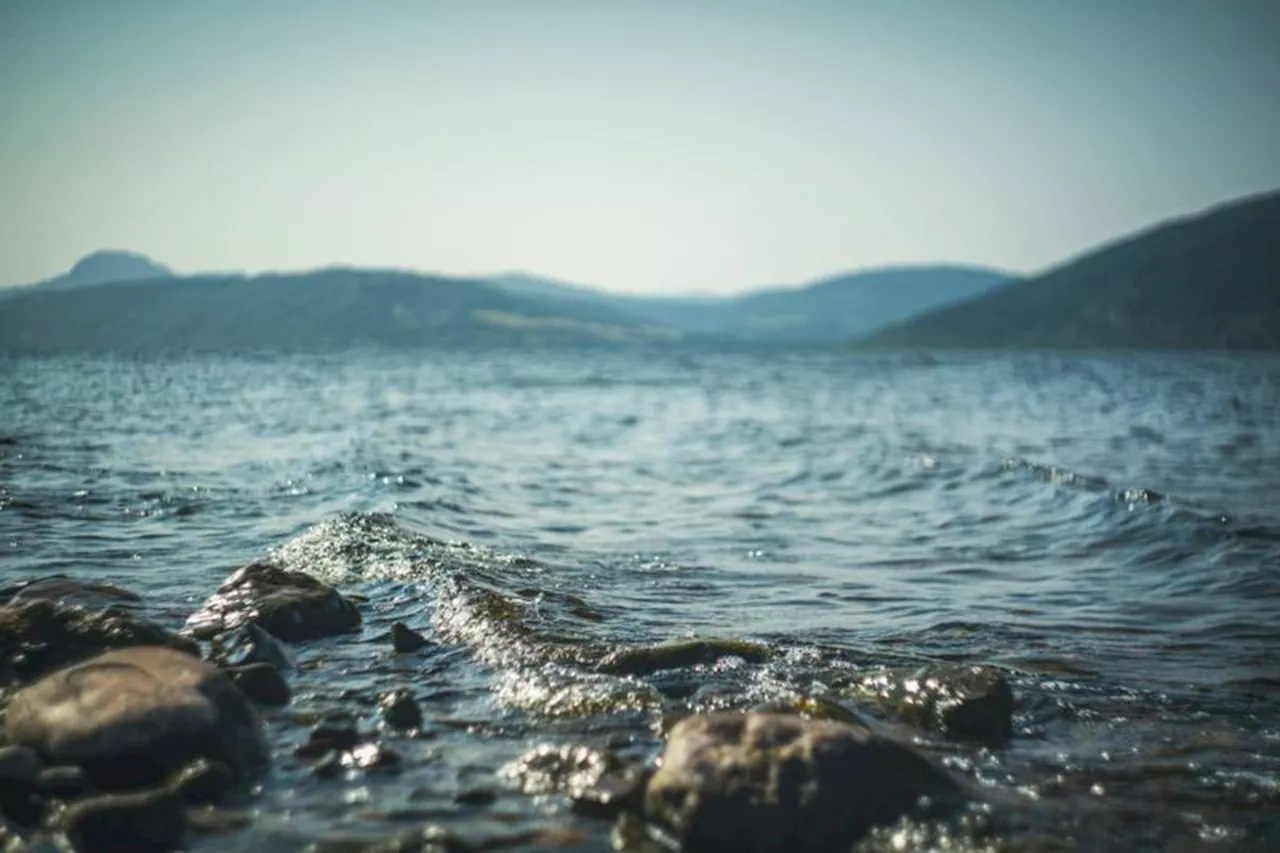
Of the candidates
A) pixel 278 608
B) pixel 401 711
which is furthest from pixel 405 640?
pixel 401 711

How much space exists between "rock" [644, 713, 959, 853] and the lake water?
1.21ft

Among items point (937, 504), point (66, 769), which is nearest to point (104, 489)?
point (66, 769)

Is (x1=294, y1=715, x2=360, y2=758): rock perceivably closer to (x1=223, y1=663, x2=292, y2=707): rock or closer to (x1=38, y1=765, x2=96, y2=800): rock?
(x1=223, y1=663, x2=292, y2=707): rock

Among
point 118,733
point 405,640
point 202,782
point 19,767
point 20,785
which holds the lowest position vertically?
point 405,640

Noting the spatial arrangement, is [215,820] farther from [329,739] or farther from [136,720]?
[329,739]

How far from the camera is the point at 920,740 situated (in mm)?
8359

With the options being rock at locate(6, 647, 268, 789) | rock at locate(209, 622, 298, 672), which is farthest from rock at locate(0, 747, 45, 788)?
rock at locate(209, 622, 298, 672)

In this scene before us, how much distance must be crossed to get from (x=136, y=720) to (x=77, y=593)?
5.87 m

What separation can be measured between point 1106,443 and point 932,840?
37.6m

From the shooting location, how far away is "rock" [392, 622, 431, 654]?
10969 mm

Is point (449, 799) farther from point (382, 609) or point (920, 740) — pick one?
point (382, 609)

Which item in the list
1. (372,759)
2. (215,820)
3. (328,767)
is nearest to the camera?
(215,820)

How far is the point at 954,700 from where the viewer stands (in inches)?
348

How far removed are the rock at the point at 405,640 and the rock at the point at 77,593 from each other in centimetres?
351
